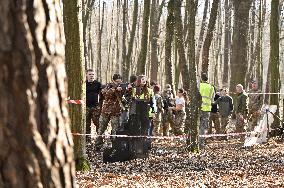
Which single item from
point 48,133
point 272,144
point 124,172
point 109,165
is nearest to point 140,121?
point 109,165

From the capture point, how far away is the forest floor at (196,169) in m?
7.88

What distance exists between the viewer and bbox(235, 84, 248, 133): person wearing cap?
15.5 metres

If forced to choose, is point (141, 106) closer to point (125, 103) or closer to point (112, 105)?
point (125, 103)

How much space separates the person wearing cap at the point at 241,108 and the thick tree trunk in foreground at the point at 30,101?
12876 millimetres

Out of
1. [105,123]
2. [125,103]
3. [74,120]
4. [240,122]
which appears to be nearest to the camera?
[74,120]

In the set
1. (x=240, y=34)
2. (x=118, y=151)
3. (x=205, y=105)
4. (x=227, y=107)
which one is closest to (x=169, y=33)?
(x=240, y=34)

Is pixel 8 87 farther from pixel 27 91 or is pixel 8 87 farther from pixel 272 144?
pixel 272 144

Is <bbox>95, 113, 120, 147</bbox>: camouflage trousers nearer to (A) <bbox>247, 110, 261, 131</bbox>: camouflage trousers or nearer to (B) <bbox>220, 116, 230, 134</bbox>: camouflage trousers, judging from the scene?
(B) <bbox>220, 116, 230, 134</bbox>: camouflage trousers

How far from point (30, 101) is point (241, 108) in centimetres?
1348

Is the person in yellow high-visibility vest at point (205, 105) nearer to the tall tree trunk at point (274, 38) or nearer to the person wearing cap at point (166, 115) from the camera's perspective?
the tall tree trunk at point (274, 38)

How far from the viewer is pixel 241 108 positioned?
15.6m

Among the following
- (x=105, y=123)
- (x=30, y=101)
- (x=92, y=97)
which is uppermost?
(x=30, y=101)

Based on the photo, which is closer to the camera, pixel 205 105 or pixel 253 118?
pixel 205 105

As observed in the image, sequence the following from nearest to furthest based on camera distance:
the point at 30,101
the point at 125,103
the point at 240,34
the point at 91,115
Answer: the point at 30,101 < the point at 125,103 < the point at 91,115 < the point at 240,34
